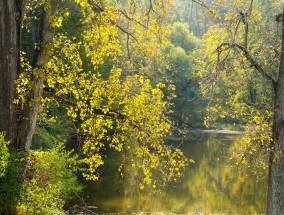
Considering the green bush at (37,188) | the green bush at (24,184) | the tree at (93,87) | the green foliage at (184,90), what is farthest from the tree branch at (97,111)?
the green foliage at (184,90)

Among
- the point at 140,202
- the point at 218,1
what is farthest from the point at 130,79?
the point at 140,202

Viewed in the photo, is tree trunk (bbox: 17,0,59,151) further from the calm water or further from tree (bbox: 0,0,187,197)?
the calm water

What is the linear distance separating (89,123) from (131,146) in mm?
941

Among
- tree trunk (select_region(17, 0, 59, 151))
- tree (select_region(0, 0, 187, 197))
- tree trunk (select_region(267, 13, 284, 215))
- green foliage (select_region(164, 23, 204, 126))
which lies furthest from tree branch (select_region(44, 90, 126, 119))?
green foliage (select_region(164, 23, 204, 126))

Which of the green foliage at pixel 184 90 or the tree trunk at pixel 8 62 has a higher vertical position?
the green foliage at pixel 184 90

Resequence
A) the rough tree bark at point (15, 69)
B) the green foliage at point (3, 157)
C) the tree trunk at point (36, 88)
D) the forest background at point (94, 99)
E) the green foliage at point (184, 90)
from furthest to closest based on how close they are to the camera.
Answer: the green foliage at point (184, 90), the tree trunk at point (36, 88), the rough tree bark at point (15, 69), the forest background at point (94, 99), the green foliage at point (3, 157)

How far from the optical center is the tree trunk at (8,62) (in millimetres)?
7520

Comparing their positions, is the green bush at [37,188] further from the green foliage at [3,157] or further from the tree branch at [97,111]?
the tree branch at [97,111]

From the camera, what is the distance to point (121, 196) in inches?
760

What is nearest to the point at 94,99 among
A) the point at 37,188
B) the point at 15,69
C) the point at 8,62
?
the point at 15,69

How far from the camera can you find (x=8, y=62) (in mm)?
7633

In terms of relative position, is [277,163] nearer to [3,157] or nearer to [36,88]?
[36,88]

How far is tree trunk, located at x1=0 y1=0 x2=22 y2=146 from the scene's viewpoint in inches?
296

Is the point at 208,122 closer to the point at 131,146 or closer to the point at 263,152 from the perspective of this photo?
the point at 263,152
